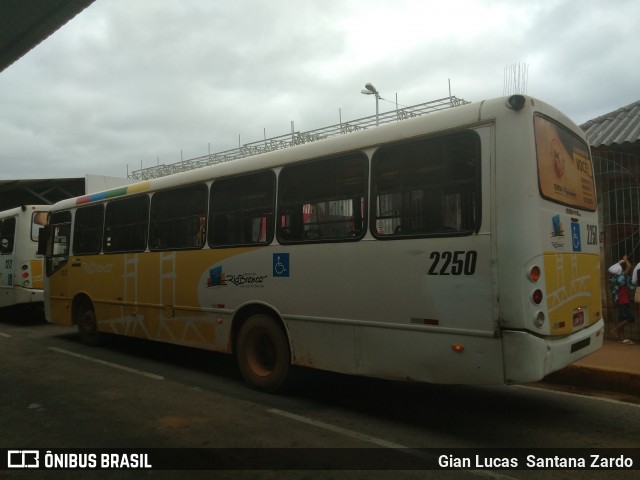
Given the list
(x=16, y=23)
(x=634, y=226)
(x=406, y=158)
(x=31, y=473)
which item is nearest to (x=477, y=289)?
Answer: (x=406, y=158)

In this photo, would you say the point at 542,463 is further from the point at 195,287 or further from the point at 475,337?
the point at 195,287

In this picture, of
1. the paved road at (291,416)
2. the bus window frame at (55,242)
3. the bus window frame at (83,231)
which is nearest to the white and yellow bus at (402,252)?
the paved road at (291,416)

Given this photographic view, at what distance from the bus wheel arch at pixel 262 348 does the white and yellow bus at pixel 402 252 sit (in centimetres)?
2

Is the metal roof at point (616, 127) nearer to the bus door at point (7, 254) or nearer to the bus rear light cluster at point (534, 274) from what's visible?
the bus rear light cluster at point (534, 274)

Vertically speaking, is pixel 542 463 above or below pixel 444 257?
below

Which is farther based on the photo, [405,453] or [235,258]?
[235,258]

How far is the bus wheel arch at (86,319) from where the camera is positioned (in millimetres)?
9102

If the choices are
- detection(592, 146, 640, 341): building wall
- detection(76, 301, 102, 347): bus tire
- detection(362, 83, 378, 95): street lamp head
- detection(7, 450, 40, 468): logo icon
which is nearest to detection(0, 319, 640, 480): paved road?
detection(7, 450, 40, 468): logo icon

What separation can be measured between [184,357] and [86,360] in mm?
1525

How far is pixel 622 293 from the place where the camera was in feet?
27.7

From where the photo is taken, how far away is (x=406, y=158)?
4785 mm

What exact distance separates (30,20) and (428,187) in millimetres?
4691

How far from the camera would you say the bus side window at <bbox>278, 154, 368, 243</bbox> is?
17.0 feet

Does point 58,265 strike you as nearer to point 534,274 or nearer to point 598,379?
point 534,274
